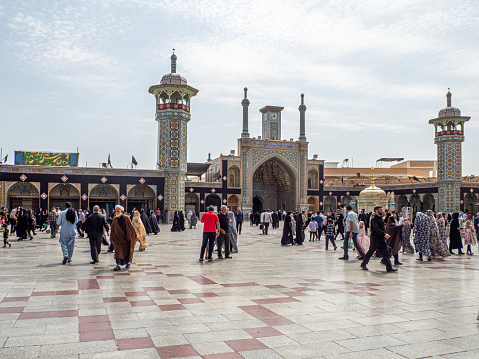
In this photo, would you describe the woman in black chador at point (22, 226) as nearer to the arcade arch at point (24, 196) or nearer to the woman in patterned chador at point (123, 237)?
the woman in patterned chador at point (123, 237)

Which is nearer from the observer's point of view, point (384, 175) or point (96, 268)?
point (96, 268)

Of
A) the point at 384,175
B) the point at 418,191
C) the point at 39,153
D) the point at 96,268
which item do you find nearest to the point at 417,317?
the point at 96,268

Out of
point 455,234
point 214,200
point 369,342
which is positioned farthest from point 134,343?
point 214,200

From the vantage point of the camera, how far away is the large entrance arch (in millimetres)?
40031

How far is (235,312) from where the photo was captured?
4.97 meters

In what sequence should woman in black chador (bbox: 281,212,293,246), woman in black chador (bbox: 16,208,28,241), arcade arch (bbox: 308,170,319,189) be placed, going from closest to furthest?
woman in black chador (bbox: 281,212,293,246), woman in black chador (bbox: 16,208,28,241), arcade arch (bbox: 308,170,319,189)

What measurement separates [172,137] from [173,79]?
4229 millimetres

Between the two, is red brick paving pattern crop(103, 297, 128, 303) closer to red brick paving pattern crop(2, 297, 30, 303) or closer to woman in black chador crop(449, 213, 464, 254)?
red brick paving pattern crop(2, 297, 30, 303)

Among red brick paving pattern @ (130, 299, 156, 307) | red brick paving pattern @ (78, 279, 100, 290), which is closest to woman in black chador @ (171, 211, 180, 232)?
red brick paving pattern @ (78, 279, 100, 290)

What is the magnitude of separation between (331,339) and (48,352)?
239 cm

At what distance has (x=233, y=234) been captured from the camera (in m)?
11.5

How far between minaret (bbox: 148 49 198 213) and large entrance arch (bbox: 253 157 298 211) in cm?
1035

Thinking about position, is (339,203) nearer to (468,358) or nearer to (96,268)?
(96,268)

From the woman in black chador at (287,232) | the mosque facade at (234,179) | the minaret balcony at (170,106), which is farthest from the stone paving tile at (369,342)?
the minaret balcony at (170,106)
